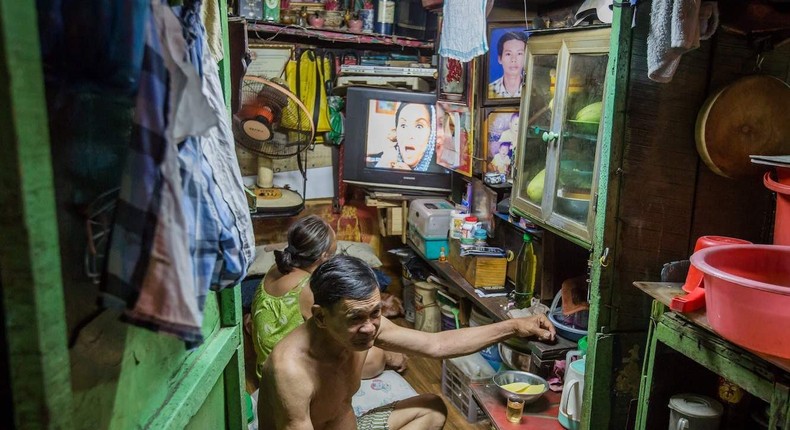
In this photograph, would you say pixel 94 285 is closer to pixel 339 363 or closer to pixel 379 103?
pixel 339 363

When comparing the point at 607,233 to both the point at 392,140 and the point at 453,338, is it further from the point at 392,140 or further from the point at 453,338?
the point at 392,140

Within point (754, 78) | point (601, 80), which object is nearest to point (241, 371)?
point (601, 80)

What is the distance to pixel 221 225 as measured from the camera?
1.09 meters

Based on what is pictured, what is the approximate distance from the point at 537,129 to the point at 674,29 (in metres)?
1.39

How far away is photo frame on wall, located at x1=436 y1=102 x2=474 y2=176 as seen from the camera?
427 centimetres

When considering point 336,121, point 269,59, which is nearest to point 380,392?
point 336,121

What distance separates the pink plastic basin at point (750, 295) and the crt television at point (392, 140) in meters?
3.41

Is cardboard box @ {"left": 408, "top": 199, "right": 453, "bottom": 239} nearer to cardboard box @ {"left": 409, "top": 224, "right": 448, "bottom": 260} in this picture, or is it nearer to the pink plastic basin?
cardboard box @ {"left": 409, "top": 224, "right": 448, "bottom": 260}

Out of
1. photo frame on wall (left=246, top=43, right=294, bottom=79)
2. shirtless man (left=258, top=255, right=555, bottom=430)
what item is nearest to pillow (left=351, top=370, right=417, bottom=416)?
shirtless man (left=258, top=255, right=555, bottom=430)

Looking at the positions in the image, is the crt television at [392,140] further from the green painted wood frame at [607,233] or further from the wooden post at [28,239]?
the wooden post at [28,239]

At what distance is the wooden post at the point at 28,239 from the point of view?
29.5 inches

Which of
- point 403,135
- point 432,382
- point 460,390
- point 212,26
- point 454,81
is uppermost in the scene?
point 454,81

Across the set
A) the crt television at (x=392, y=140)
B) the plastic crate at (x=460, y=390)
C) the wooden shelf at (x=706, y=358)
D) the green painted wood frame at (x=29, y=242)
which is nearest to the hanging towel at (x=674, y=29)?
the wooden shelf at (x=706, y=358)

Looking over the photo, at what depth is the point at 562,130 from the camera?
2.78 m
